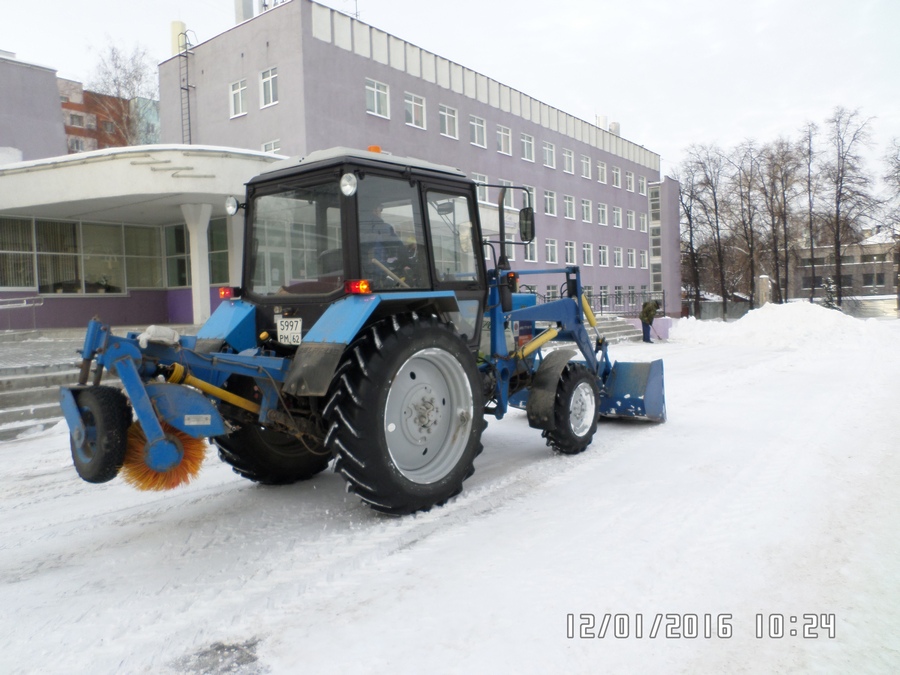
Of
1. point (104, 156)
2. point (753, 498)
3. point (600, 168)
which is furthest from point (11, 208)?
point (600, 168)

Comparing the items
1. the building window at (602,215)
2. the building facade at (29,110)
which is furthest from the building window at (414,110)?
the building window at (602,215)

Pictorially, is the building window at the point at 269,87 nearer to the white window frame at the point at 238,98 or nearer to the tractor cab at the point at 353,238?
the white window frame at the point at 238,98

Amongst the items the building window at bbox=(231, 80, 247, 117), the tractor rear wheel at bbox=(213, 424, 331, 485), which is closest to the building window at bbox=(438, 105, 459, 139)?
the building window at bbox=(231, 80, 247, 117)

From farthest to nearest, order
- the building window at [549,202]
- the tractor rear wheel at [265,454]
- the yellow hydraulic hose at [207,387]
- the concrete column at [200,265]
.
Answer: the building window at [549,202], the concrete column at [200,265], the tractor rear wheel at [265,454], the yellow hydraulic hose at [207,387]

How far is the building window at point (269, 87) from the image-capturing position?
22688mm

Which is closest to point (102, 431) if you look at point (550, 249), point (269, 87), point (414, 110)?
point (269, 87)

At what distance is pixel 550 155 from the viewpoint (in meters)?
35.8

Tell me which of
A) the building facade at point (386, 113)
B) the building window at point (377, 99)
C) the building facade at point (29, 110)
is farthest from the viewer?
the building window at point (377, 99)

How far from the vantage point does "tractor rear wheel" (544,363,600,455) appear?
6.07 m

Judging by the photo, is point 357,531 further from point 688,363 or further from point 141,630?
point 688,363

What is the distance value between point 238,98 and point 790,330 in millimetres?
19453

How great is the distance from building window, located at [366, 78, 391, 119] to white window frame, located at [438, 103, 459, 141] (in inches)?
133

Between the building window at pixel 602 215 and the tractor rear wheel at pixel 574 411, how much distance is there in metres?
35.6

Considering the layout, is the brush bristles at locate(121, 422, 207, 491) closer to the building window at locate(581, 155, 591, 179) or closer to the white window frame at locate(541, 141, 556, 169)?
the white window frame at locate(541, 141, 556, 169)
